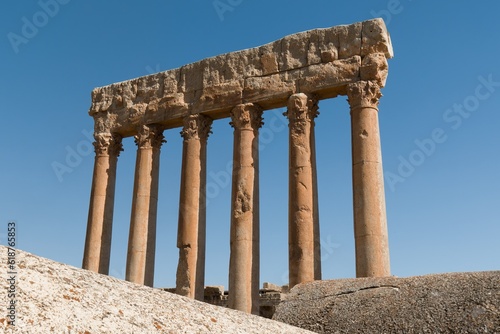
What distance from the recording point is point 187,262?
1956 cm

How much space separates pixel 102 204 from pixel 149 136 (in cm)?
342

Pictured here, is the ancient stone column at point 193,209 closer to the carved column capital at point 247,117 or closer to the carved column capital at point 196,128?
the carved column capital at point 196,128

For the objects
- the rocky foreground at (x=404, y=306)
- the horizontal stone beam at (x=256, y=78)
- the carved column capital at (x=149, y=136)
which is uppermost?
the horizontal stone beam at (x=256, y=78)

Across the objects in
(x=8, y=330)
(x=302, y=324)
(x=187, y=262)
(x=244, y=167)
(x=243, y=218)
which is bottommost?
(x=8, y=330)

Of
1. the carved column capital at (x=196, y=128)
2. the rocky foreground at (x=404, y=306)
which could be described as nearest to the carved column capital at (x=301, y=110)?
the carved column capital at (x=196, y=128)

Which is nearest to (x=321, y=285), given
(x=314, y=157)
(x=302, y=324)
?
(x=302, y=324)

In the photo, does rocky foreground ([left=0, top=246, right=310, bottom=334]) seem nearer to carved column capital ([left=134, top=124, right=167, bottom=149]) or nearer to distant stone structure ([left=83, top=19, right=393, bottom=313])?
distant stone structure ([left=83, top=19, right=393, bottom=313])

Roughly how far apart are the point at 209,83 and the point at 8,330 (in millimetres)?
18415

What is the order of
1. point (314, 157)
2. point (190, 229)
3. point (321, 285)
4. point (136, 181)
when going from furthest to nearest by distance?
point (136, 181), point (190, 229), point (314, 157), point (321, 285)

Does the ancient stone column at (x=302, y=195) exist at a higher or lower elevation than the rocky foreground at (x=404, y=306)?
higher

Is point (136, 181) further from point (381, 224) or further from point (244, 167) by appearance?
point (381, 224)

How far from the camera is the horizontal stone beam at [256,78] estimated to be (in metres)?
18.3

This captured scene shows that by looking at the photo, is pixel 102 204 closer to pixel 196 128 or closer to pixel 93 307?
pixel 196 128

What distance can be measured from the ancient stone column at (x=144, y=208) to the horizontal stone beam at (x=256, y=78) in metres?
0.78
